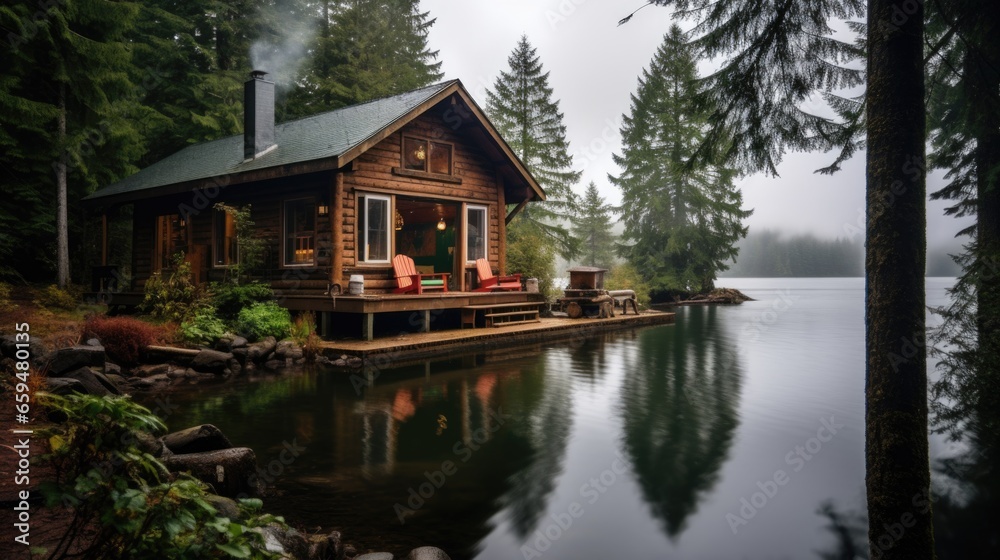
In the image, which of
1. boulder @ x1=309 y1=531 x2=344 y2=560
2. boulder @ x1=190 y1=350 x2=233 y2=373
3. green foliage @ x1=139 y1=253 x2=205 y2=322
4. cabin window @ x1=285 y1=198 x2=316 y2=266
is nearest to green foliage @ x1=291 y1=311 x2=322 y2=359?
boulder @ x1=190 y1=350 x2=233 y2=373

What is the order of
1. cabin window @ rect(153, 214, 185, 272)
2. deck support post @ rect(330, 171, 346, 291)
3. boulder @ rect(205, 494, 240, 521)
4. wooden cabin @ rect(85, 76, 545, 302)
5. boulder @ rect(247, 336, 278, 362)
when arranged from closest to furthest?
boulder @ rect(205, 494, 240, 521) → boulder @ rect(247, 336, 278, 362) → deck support post @ rect(330, 171, 346, 291) → wooden cabin @ rect(85, 76, 545, 302) → cabin window @ rect(153, 214, 185, 272)

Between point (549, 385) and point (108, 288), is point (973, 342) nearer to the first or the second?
point (549, 385)

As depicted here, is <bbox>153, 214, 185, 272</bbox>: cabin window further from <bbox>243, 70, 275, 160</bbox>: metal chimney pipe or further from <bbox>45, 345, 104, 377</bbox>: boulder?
<bbox>45, 345, 104, 377</bbox>: boulder

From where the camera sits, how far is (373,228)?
13875 mm

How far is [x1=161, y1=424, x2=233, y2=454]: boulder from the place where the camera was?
497 centimetres

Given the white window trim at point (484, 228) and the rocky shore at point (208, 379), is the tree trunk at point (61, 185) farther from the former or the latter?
the white window trim at point (484, 228)

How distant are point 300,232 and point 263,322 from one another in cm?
320

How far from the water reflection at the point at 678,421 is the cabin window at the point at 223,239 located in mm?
10869

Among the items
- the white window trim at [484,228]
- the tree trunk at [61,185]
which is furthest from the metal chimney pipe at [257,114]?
the white window trim at [484,228]

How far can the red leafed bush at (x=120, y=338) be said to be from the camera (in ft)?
30.9

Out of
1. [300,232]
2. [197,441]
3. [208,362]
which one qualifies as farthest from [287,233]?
[197,441]

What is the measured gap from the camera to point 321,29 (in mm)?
28250

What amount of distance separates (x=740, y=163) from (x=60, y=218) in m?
16.5

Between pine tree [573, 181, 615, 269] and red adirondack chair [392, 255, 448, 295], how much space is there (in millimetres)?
37333
